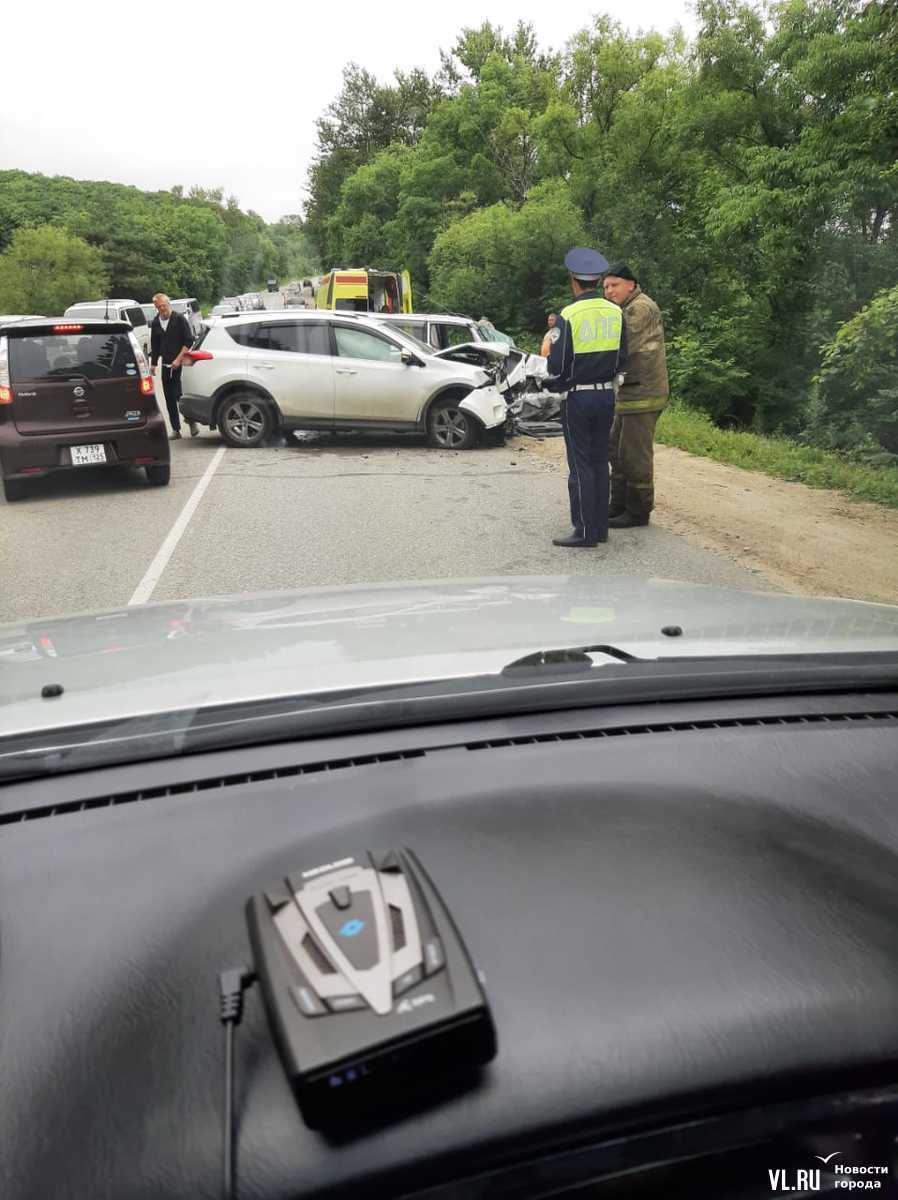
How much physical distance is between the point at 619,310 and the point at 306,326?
7.43 m

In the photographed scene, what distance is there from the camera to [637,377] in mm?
8211

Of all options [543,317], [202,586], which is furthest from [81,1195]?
[543,317]

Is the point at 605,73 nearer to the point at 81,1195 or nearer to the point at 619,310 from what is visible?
the point at 619,310

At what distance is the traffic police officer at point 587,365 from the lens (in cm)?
737

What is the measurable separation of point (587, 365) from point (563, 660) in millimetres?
5524

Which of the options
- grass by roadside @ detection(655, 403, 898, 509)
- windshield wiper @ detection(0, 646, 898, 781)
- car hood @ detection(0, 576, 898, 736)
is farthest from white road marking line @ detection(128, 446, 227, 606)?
grass by roadside @ detection(655, 403, 898, 509)

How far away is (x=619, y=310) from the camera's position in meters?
7.47

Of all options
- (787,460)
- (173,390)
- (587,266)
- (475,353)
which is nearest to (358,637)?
(587,266)

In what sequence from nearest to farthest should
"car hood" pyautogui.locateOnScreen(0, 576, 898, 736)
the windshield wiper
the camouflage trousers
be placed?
1. the windshield wiper
2. "car hood" pyautogui.locateOnScreen(0, 576, 898, 736)
3. the camouflage trousers

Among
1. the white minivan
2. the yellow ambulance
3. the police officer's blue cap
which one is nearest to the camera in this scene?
the police officer's blue cap

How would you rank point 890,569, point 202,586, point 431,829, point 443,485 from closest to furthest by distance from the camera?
point 431,829 < point 202,586 < point 890,569 < point 443,485

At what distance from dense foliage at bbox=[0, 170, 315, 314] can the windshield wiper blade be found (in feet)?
220

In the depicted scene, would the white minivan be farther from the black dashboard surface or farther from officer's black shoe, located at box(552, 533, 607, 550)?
the black dashboard surface

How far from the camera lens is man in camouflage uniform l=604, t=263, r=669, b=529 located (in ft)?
26.7
